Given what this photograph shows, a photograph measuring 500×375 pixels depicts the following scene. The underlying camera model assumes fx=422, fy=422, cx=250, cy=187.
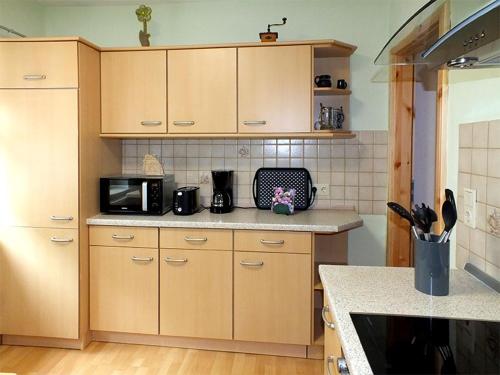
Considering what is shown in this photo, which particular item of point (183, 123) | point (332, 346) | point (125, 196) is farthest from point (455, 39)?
point (125, 196)

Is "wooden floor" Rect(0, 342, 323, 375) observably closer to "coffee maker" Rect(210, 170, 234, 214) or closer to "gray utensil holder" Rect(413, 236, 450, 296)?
"coffee maker" Rect(210, 170, 234, 214)

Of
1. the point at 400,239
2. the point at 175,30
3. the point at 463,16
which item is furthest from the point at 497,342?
the point at 175,30

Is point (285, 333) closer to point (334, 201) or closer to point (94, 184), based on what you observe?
point (334, 201)

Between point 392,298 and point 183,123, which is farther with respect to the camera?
point 183,123

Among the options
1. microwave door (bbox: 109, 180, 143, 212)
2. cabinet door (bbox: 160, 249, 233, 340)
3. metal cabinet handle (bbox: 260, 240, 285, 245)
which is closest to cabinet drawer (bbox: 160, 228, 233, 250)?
cabinet door (bbox: 160, 249, 233, 340)

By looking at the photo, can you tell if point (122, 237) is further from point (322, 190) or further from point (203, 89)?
point (322, 190)

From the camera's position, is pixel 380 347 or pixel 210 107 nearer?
pixel 380 347

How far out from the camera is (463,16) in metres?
0.87

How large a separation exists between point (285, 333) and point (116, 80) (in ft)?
6.52

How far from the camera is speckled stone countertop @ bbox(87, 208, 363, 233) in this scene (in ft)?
8.22

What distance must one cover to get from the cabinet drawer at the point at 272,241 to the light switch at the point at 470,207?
1102mm

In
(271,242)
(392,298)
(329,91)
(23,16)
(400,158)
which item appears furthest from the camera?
(23,16)

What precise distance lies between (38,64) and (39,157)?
574 millimetres

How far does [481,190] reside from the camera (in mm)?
1415
